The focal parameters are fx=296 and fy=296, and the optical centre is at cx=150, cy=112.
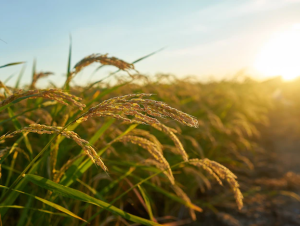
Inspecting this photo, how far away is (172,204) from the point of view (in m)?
3.09

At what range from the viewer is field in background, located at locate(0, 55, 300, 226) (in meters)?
1.20

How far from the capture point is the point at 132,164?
1921 millimetres

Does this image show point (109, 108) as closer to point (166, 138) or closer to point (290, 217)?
point (166, 138)

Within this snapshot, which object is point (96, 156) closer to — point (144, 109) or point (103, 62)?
point (144, 109)

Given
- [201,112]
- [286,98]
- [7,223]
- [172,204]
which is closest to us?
[7,223]

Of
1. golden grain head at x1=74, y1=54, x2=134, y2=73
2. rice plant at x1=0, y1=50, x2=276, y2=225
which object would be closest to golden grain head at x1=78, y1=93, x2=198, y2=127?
rice plant at x1=0, y1=50, x2=276, y2=225

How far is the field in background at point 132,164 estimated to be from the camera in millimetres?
1195

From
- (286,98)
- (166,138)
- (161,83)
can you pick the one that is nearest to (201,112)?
A: (161,83)

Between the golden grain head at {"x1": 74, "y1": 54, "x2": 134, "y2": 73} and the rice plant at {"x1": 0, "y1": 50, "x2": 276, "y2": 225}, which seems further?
the golden grain head at {"x1": 74, "y1": 54, "x2": 134, "y2": 73}

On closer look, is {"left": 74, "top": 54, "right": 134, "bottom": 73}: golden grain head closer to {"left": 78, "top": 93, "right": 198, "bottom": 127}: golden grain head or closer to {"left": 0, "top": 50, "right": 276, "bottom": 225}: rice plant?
{"left": 0, "top": 50, "right": 276, "bottom": 225}: rice plant

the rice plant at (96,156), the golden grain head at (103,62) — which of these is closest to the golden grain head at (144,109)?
the rice plant at (96,156)

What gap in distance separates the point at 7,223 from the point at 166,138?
1715 mm

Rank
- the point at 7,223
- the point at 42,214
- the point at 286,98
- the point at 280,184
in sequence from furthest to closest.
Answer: the point at 286,98 < the point at 280,184 < the point at 7,223 < the point at 42,214

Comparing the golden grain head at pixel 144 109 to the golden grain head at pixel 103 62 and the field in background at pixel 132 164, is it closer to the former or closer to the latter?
the field in background at pixel 132 164
